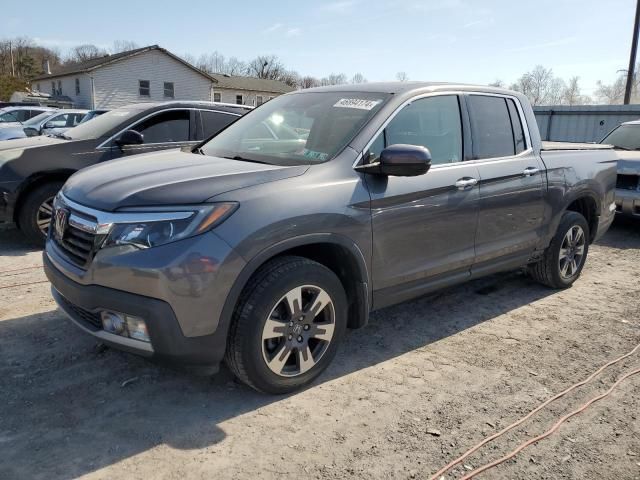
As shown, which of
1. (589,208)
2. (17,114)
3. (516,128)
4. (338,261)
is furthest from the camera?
(17,114)

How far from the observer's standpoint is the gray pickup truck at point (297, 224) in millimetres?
2760

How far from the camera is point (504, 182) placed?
4316 millimetres

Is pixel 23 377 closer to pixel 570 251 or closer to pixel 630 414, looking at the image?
pixel 630 414

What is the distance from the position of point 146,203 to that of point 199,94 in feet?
136

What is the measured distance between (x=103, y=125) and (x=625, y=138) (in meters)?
8.22

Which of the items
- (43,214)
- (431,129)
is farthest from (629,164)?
(43,214)

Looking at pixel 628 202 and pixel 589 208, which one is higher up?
pixel 589 208

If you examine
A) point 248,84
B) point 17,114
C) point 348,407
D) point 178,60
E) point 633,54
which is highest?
point 178,60

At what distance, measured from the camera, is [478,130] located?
4.26 meters

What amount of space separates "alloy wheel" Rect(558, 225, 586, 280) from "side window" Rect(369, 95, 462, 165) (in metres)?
1.83

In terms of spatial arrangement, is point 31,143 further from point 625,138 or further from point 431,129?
point 625,138

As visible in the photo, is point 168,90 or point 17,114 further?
point 168,90

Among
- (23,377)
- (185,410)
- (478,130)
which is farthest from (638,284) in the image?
(23,377)

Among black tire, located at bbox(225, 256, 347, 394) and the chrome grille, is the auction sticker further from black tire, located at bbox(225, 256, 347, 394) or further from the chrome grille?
the chrome grille
